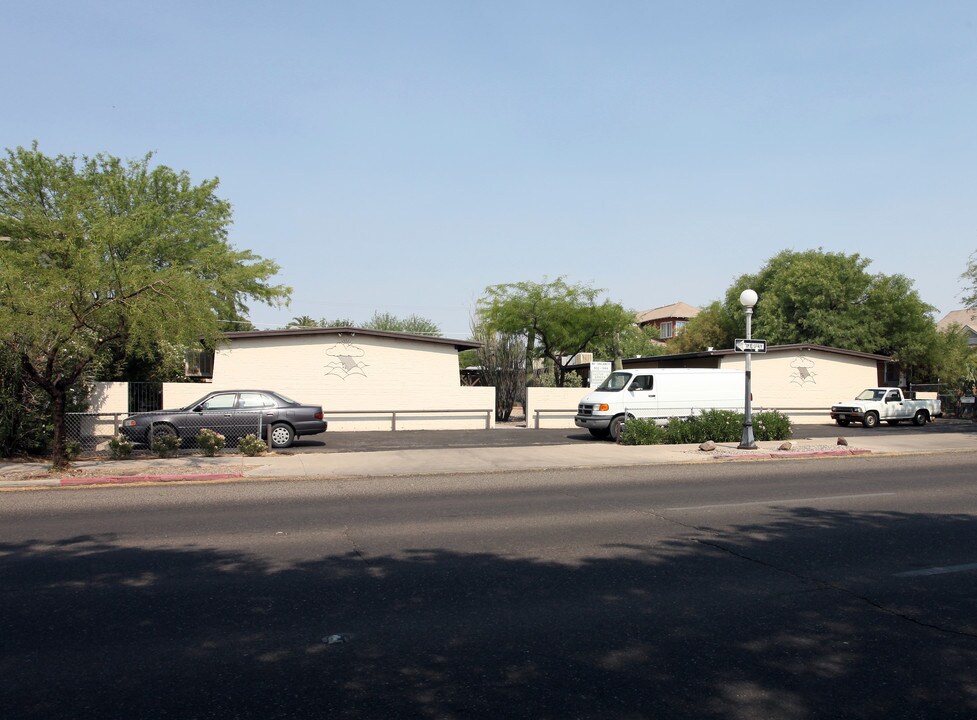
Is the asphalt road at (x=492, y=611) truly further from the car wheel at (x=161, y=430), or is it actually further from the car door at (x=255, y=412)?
the car door at (x=255, y=412)

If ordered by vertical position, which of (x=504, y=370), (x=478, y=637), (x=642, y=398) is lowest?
(x=478, y=637)

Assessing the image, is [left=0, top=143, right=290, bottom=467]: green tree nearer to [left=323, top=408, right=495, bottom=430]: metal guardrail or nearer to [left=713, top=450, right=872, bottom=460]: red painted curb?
[left=323, top=408, right=495, bottom=430]: metal guardrail

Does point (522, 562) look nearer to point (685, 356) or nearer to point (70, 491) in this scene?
point (70, 491)

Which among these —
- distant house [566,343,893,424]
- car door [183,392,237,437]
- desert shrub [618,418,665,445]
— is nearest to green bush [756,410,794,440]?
desert shrub [618,418,665,445]

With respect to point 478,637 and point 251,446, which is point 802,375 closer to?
point 251,446

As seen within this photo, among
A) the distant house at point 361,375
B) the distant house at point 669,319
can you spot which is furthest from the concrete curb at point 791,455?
the distant house at point 669,319

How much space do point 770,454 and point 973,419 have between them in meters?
22.2

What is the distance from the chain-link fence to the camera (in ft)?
56.3

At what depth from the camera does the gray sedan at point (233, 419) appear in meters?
18.6

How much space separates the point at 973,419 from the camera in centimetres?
3462

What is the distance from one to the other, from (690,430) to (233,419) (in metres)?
12.1

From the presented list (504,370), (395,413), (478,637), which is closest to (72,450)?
(395,413)

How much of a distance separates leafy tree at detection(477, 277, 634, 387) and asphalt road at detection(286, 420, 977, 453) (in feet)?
36.8

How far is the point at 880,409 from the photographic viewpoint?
30.2 meters
